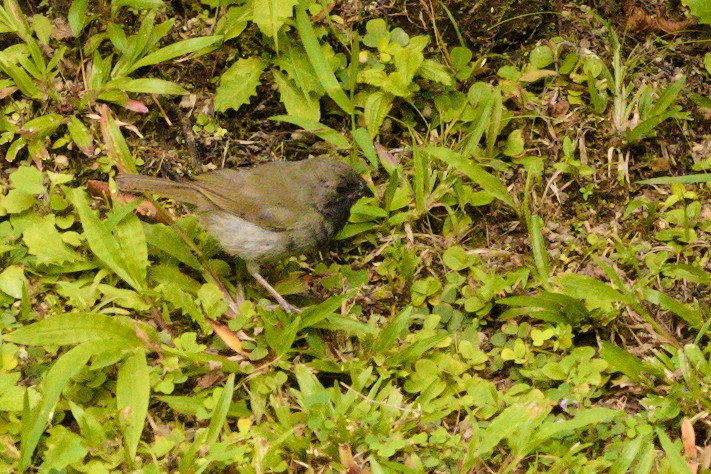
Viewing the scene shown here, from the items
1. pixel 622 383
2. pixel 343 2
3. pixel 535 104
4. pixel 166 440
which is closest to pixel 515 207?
pixel 535 104

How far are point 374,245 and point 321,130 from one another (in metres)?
0.79

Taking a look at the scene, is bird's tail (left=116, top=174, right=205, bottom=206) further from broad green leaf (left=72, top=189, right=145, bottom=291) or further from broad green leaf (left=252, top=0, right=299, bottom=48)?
broad green leaf (left=252, top=0, right=299, bottom=48)

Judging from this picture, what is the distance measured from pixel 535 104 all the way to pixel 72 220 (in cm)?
292

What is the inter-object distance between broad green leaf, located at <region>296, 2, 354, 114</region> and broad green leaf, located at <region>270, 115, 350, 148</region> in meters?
0.16

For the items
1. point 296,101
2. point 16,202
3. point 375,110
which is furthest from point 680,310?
point 16,202

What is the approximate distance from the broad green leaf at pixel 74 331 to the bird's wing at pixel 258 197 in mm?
867

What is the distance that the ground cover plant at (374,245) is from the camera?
202 inches

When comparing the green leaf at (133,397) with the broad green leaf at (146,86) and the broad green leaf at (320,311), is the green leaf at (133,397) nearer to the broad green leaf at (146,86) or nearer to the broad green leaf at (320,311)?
the broad green leaf at (320,311)

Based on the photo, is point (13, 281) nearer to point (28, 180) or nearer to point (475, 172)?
point (28, 180)

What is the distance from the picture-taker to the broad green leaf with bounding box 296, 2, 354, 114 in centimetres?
627

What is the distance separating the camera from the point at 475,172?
5.99m

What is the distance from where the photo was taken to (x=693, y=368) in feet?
17.3

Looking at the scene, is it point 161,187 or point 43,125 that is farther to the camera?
point 43,125

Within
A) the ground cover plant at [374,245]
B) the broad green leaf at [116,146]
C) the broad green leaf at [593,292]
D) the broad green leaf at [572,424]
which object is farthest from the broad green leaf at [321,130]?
the broad green leaf at [572,424]
